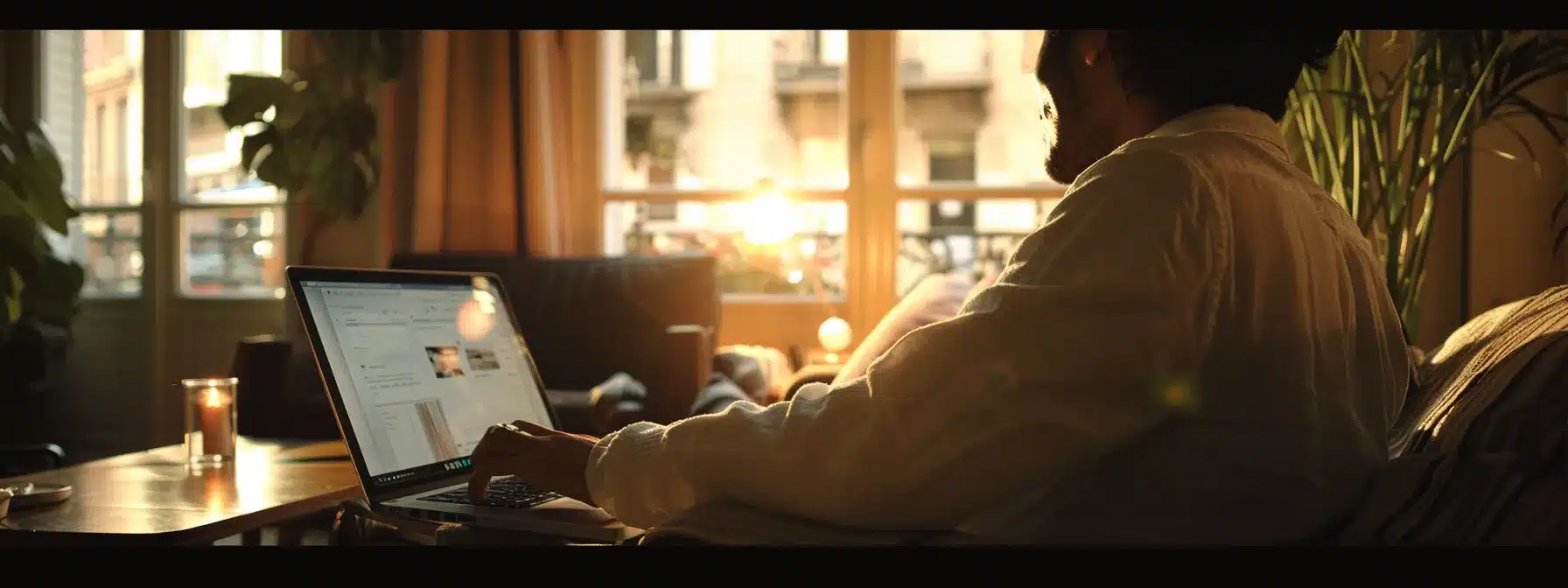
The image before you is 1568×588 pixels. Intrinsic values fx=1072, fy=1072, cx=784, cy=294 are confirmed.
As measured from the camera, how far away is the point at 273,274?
4.84 m

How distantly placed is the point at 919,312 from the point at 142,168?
4.00m

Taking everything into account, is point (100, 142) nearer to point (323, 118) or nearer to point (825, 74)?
point (323, 118)

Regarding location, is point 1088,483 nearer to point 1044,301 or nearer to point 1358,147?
point 1044,301

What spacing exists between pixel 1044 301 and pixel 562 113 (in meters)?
3.69

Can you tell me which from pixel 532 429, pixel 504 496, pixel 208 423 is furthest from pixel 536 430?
pixel 208 423

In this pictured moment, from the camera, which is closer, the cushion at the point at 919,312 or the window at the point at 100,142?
the cushion at the point at 919,312

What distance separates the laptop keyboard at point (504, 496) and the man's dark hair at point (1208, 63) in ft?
2.04

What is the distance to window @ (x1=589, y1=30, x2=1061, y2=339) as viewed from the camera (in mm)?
4043

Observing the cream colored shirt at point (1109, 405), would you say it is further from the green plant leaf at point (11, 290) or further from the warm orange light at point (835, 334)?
the green plant leaf at point (11, 290)

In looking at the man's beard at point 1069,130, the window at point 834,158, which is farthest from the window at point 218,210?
the man's beard at point 1069,130

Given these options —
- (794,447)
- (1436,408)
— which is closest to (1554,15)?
(794,447)

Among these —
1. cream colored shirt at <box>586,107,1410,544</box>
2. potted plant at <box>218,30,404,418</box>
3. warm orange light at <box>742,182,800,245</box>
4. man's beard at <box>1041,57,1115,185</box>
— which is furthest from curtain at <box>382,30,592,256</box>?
cream colored shirt at <box>586,107,1410,544</box>

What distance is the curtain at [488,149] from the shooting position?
3988 mm

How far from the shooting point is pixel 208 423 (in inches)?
60.7
